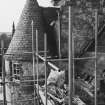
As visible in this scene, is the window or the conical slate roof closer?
the conical slate roof

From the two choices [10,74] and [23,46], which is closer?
[23,46]

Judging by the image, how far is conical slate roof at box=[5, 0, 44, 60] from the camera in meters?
10.5

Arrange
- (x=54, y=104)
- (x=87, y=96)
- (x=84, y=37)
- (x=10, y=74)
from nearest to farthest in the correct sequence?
(x=54, y=104) < (x=87, y=96) < (x=84, y=37) < (x=10, y=74)

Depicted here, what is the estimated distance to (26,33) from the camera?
35.1ft

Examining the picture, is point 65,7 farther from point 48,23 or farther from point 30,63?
point 30,63

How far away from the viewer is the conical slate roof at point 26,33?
1054cm

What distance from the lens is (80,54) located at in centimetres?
1050

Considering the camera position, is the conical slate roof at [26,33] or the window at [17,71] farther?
the window at [17,71]

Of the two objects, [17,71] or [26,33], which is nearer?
[26,33]

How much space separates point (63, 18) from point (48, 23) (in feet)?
3.68

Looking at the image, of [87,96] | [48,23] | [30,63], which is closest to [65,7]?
[48,23]

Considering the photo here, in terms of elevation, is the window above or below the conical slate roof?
below

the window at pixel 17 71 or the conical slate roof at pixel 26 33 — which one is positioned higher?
the conical slate roof at pixel 26 33

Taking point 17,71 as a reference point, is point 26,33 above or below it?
above
